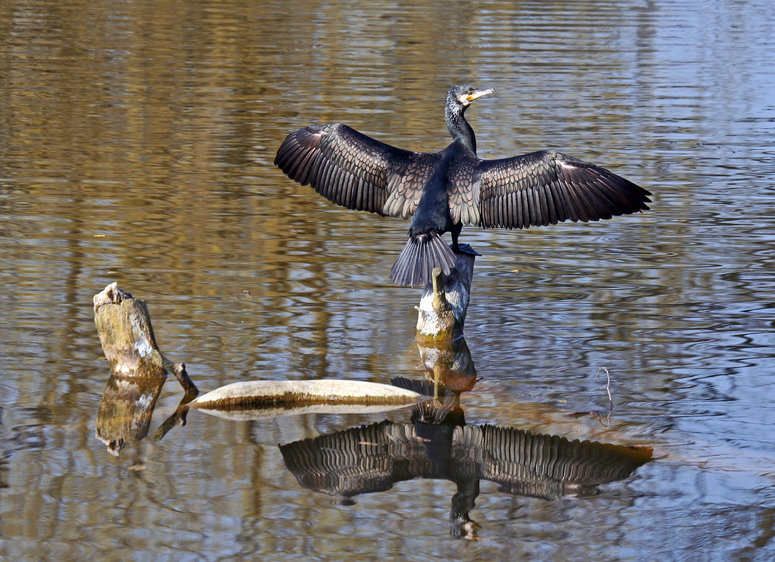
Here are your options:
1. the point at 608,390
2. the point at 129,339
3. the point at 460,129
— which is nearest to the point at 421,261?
the point at 460,129

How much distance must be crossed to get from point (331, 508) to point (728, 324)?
142 inches

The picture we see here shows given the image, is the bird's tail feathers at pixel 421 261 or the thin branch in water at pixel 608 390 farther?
the bird's tail feathers at pixel 421 261

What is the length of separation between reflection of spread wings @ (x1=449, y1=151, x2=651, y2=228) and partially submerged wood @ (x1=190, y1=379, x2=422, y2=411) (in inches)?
60.0

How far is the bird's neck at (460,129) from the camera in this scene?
305 inches

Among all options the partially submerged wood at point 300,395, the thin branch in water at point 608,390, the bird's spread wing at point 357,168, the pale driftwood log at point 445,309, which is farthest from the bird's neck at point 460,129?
the partially submerged wood at point 300,395

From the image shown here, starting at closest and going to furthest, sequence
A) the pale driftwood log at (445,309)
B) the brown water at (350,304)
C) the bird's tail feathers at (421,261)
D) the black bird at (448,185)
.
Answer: the brown water at (350,304), the bird's tail feathers at (421,261), the black bird at (448,185), the pale driftwood log at (445,309)

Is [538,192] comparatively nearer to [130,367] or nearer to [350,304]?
[350,304]

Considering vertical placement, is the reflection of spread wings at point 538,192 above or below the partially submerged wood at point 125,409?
above

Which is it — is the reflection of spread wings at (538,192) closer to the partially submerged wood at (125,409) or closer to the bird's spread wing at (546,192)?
the bird's spread wing at (546,192)

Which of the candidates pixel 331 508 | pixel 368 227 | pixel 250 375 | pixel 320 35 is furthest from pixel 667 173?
pixel 320 35

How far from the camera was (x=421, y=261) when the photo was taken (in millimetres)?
6945

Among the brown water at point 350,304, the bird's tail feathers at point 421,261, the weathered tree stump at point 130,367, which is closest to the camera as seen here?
the brown water at point 350,304

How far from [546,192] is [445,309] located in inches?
34.6

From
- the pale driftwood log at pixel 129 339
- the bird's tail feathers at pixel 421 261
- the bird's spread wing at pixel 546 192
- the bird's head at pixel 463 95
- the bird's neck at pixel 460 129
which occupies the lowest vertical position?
the pale driftwood log at pixel 129 339
